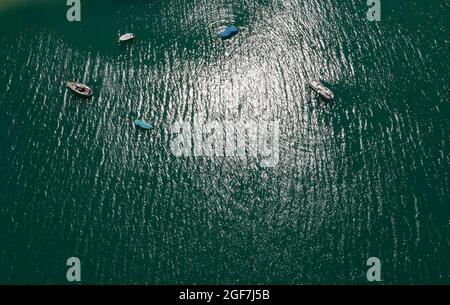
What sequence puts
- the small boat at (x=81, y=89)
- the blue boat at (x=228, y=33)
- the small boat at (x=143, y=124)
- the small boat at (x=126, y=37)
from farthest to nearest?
the blue boat at (x=228, y=33) → the small boat at (x=126, y=37) → the small boat at (x=81, y=89) → the small boat at (x=143, y=124)

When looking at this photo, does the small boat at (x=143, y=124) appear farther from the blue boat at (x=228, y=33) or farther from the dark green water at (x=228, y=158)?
the blue boat at (x=228, y=33)

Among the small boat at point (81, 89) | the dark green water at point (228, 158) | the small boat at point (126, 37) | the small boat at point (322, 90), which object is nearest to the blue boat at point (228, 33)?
the dark green water at point (228, 158)

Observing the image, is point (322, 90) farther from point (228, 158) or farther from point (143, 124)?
point (143, 124)

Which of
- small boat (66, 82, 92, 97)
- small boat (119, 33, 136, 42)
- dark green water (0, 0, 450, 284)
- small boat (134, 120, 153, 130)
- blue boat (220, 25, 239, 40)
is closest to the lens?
dark green water (0, 0, 450, 284)

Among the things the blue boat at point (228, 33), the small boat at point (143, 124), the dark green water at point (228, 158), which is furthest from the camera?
the blue boat at point (228, 33)

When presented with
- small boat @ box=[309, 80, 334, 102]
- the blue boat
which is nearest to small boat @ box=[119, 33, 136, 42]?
the blue boat

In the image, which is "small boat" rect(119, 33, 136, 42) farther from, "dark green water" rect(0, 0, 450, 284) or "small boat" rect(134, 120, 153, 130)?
"small boat" rect(134, 120, 153, 130)
